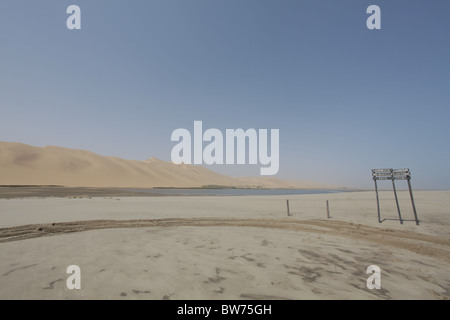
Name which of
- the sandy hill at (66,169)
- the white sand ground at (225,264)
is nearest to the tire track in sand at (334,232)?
the white sand ground at (225,264)

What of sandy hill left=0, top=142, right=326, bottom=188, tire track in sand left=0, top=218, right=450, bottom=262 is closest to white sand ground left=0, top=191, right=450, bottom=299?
tire track in sand left=0, top=218, right=450, bottom=262

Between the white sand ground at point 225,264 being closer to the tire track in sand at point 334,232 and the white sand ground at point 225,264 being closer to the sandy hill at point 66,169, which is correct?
the tire track in sand at point 334,232

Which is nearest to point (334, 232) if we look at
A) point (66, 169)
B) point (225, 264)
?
point (225, 264)

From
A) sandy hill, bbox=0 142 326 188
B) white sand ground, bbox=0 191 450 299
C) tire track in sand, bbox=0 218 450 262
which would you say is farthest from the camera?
sandy hill, bbox=0 142 326 188

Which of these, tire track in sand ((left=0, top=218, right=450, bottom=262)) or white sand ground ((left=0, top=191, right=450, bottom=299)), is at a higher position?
white sand ground ((left=0, top=191, right=450, bottom=299))

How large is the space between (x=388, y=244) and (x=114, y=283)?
9.28m

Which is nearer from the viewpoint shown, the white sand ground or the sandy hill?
the white sand ground

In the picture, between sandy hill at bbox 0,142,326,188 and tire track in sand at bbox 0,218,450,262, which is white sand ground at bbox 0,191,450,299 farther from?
sandy hill at bbox 0,142,326,188

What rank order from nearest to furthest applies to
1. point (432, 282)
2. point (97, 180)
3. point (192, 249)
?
point (432, 282) → point (192, 249) → point (97, 180)

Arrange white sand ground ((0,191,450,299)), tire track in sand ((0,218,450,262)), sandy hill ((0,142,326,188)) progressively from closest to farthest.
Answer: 1. white sand ground ((0,191,450,299))
2. tire track in sand ((0,218,450,262))
3. sandy hill ((0,142,326,188))

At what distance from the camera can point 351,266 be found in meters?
5.27

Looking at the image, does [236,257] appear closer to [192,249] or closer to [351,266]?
[192,249]
